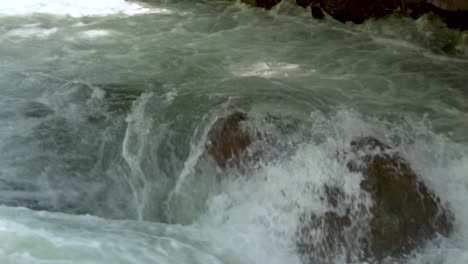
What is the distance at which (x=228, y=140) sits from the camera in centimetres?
475

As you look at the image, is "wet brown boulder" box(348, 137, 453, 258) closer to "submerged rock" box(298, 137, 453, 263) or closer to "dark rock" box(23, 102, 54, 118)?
"submerged rock" box(298, 137, 453, 263)

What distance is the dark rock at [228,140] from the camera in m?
4.68

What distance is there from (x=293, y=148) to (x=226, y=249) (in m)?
1.10

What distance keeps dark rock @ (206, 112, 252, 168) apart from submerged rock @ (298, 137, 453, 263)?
78 cm

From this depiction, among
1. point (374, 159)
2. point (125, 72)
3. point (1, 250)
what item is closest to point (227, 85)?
point (125, 72)

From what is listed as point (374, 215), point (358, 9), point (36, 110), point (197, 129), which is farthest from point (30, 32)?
point (374, 215)

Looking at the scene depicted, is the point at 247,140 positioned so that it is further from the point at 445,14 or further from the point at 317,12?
the point at 317,12

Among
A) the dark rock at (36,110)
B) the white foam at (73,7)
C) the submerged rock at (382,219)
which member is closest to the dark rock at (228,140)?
the submerged rock at (382,219)

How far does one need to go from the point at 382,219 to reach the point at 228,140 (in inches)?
53.0

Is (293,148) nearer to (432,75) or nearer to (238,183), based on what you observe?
(238,183)

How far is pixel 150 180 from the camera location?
5043 millimetres

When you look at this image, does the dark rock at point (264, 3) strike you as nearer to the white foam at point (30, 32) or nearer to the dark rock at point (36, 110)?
the white foam at point (30, 32)

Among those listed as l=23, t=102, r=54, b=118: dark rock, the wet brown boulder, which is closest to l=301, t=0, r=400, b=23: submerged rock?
the wet brown boulder

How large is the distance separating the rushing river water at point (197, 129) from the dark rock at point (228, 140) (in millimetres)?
116
